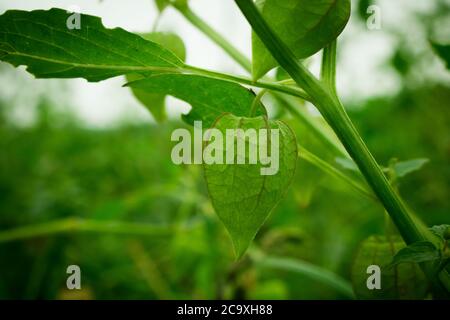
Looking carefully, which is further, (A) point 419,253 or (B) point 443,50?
(B) point 443,50

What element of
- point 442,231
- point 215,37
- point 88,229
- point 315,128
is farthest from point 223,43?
point 88,229

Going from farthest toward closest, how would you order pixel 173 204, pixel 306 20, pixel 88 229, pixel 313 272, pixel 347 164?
pixel 173 204, pixel 88 229, pixel 313 272, pixel 347 164, pixel 306 20

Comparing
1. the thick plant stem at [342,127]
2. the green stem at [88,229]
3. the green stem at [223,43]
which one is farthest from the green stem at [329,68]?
the green stem at [88,229]

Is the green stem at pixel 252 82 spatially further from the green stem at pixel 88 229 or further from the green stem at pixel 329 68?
the green stem at pixel 88 229

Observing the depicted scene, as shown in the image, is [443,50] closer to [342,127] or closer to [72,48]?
[342,127]

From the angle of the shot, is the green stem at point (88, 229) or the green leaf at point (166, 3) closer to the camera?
the green leaf at point (166, 3)
